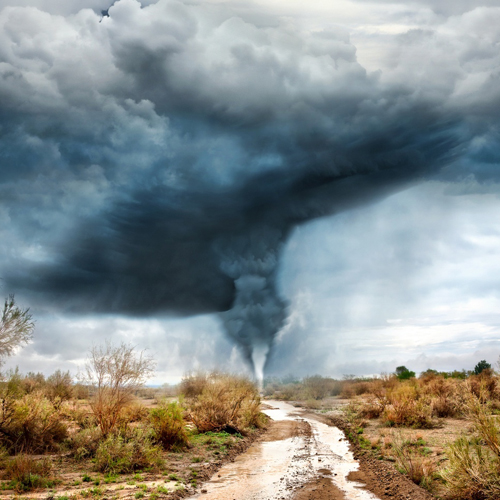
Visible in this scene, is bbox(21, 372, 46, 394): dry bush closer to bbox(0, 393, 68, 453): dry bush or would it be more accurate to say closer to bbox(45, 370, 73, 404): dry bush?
bbox(45, 370, 73, 404): dry bush

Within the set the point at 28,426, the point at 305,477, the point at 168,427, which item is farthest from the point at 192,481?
the point at 28,426

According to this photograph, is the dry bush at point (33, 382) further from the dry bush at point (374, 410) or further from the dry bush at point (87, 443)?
the dry bush at point (374, 410)

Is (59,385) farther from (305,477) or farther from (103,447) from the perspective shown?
(305,477)

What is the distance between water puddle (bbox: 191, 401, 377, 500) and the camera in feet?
54.2

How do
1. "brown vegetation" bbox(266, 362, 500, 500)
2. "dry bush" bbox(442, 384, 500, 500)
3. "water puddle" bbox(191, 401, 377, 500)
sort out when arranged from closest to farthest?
"dry bush" bbox(442, 384, 500, 500)
"brown vegetation" bbox(266, 362, 500, 500)
"water puddle" bbox(191, 401, 377, 500)

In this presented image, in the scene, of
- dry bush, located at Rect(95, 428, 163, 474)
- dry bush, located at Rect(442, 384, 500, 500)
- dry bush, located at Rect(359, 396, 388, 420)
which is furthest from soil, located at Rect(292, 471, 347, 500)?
dry bush, located at Rect(359, 396, 388, 420)

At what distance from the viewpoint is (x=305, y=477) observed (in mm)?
18969

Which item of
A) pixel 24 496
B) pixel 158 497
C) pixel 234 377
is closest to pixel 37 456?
pixel 24 496

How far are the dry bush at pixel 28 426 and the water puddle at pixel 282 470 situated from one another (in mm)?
8873

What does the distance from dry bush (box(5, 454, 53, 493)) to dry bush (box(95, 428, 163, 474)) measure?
2253 mm

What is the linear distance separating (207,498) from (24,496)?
613cm

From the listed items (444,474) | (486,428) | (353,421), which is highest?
(486,428)

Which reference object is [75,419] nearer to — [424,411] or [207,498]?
[207,498]

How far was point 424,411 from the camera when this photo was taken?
2956cm
